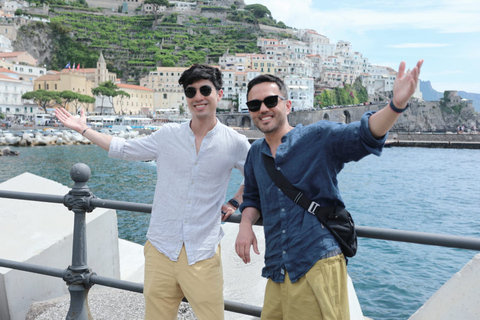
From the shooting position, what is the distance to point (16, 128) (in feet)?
152

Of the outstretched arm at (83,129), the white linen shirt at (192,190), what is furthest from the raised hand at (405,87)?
the outstretched arm at (83,129)

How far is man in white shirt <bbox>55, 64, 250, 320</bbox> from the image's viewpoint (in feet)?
5.47

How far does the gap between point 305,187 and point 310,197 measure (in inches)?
1.5

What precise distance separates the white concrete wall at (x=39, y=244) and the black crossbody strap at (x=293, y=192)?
6.05ft

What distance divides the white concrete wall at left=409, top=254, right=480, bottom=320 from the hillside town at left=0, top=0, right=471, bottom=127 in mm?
60789

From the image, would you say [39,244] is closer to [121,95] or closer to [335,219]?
[335,219]

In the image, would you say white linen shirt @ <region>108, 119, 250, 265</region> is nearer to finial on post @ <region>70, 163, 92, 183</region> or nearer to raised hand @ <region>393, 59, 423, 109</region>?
finial on post @ <region>70, 163, 92, 183</region>

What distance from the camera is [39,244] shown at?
2.74 meters

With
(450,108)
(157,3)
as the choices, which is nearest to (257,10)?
(157,3)

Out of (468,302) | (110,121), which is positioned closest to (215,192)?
(468,302)

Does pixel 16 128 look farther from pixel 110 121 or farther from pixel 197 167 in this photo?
pixel 197 167

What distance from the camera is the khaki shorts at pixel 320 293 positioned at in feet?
4.39

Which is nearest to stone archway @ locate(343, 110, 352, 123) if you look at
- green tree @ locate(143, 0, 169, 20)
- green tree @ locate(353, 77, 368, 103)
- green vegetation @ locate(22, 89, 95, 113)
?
green tree @ locate(353, 77, 368, 103)

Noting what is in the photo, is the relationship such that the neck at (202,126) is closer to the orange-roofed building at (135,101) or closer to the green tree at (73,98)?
the green tree at (73,98)
